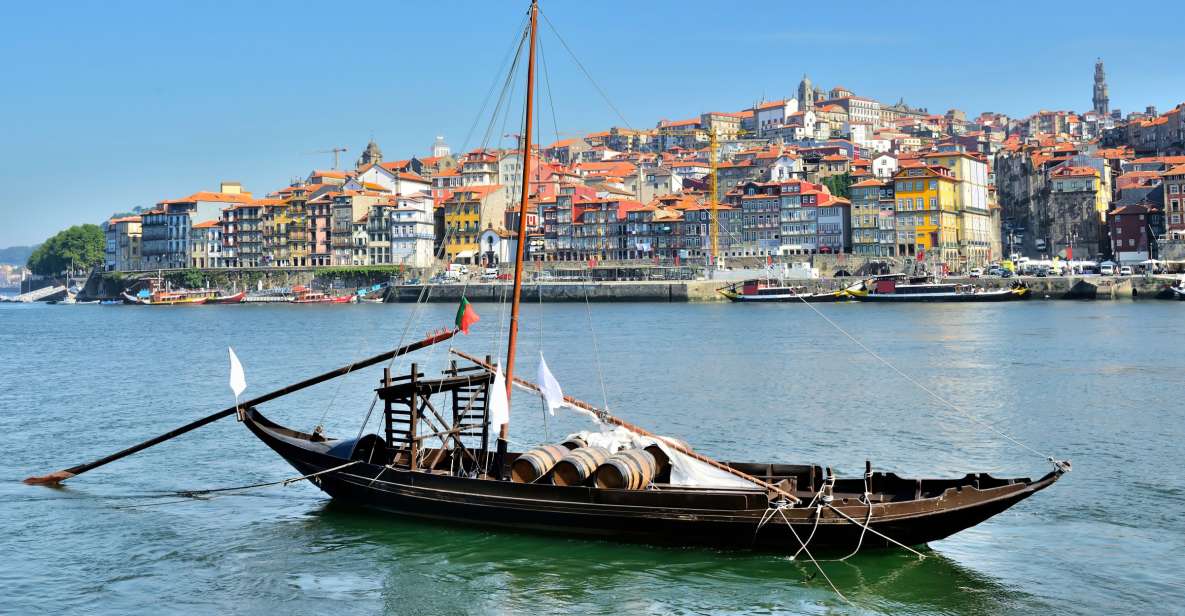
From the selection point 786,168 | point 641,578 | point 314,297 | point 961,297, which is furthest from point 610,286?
point 641,578

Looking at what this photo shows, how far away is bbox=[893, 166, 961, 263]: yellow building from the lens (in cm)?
11625

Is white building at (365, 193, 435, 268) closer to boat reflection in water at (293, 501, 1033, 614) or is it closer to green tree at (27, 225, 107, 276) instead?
green tree at (27, 225, 107, 276)

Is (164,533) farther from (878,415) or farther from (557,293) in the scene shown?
(557,293)

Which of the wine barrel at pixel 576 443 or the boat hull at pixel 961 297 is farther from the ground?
the boat hull at pixel 961 297

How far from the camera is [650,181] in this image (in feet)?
525

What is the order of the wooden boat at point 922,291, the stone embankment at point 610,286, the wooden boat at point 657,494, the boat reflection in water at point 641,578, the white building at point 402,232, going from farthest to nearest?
1. the white building at point 402,232
2. the wooden boat at point 922,291
3. the stone embankment at point 610,286
4. the wooden boat at point 657,494
5. the boat reflection in water at point 641,578

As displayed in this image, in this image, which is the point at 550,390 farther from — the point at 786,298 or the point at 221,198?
the point at 221,198

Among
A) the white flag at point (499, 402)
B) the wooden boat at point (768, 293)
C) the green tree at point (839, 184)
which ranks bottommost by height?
the white flag at point (499, 402)

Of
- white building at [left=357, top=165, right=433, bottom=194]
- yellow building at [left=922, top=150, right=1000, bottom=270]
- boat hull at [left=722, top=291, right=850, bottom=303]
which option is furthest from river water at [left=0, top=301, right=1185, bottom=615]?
white building at [left=357, top=165, right=433, bottom=194]

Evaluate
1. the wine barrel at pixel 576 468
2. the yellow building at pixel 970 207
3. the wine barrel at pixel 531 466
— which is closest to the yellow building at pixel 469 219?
the yellow building at pixel 970 207

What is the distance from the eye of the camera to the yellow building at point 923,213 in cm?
11625

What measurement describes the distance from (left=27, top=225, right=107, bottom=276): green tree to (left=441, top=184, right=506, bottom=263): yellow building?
74399mm

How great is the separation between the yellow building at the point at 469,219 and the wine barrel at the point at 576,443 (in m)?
116

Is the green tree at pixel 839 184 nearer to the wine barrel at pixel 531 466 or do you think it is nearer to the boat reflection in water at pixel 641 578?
the wine barrel at pixel 531 466
